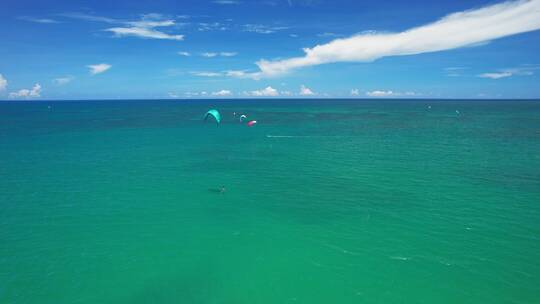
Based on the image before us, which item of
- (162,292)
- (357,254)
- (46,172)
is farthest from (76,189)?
(357,254)

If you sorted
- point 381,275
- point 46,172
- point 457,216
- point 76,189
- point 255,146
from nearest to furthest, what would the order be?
point 381,275, point 457,216, point 76,189, point 46,172, point 255,146

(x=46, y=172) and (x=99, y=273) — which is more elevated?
(x=46, y=172)

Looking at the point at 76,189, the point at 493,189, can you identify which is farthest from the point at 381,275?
the point at 76,189

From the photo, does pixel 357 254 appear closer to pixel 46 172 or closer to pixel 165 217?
pixel 165 217

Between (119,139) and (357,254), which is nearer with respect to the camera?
(357,254)

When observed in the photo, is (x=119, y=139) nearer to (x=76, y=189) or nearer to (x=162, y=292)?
(x=76, y=189)

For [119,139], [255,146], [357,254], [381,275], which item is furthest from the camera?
[119,139]
